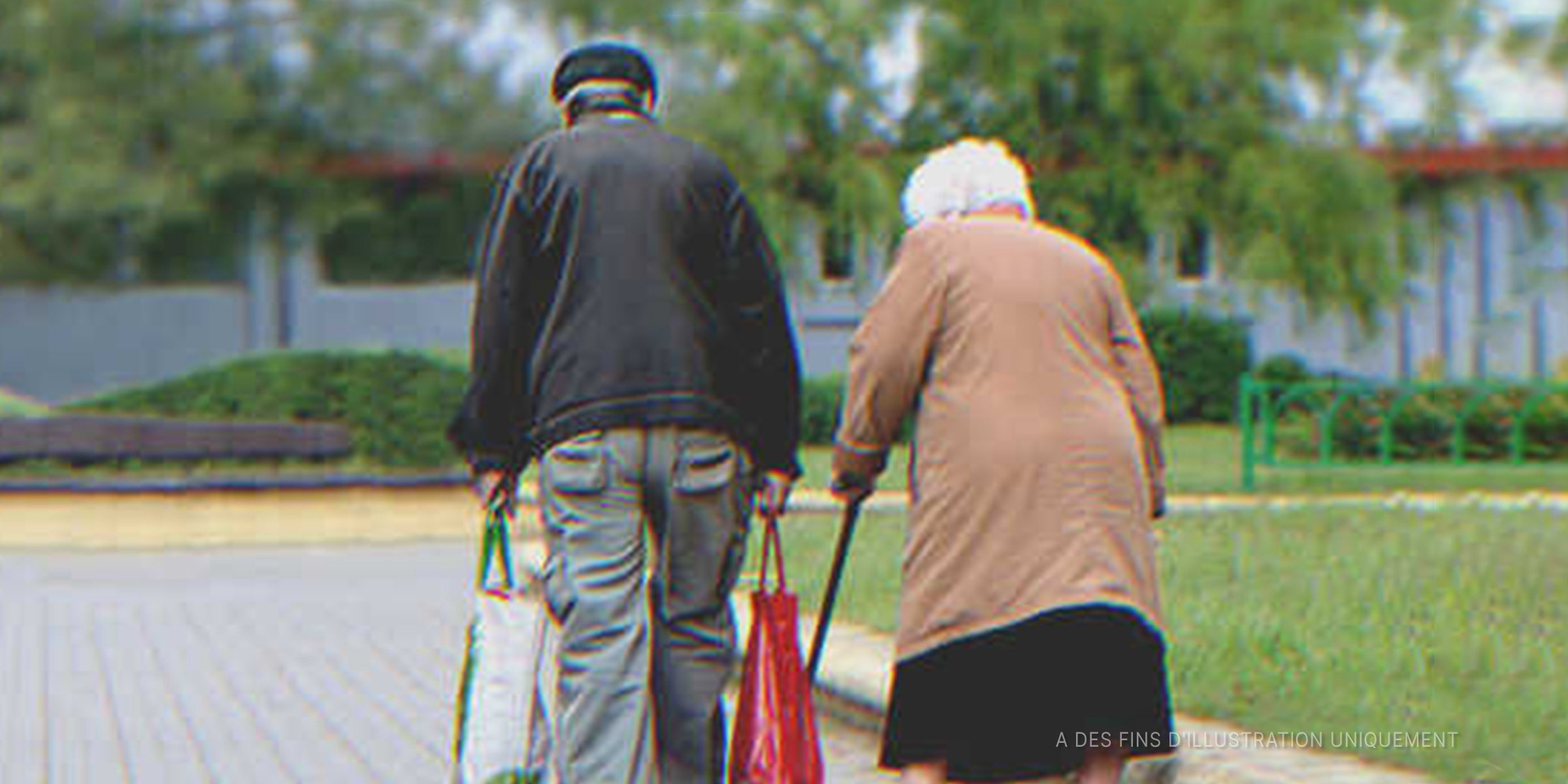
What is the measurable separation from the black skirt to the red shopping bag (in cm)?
27

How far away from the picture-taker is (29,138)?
23.1 m

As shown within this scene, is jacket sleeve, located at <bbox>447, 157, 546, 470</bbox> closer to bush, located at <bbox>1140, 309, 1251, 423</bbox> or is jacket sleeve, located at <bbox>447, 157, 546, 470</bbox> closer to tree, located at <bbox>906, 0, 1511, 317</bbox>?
tree, located at <bbox>906, 0, 1511, 317</bbox>

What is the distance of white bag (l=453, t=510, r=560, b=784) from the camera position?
4180mm

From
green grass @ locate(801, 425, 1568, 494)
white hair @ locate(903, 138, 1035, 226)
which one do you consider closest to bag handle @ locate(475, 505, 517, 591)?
white hair @ locate(903, 138, 1035, 226)

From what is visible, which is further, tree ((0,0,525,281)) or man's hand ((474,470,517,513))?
tree ((0,0,525,281))

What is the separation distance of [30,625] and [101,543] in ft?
13.0

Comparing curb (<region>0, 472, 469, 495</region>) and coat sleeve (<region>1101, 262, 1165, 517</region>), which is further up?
coat sleeve (<region>1101, 262, 1165, 517</region>)

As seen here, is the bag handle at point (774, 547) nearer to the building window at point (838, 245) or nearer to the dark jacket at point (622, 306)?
the dark jacket at point (622, 306)

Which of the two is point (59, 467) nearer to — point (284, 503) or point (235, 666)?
point (284, 503)

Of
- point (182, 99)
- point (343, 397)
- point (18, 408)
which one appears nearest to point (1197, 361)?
point (182, 99)

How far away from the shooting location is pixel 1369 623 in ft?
23.3

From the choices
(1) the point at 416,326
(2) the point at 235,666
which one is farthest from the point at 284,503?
(1) the point at 416,326

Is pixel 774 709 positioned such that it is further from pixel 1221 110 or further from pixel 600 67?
pixel 1221 110

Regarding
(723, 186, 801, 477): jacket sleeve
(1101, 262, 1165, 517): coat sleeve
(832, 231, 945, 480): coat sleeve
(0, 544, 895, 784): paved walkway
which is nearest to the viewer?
(832, 231, 945, 480): coat sleeve
